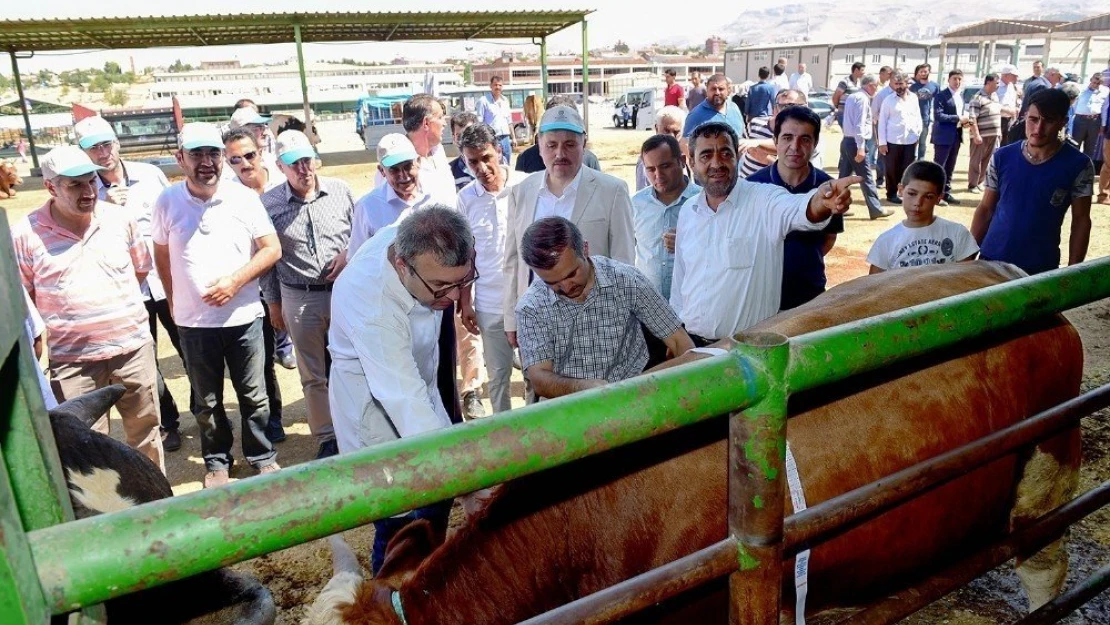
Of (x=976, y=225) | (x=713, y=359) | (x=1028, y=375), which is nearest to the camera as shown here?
(x=713, y=359)

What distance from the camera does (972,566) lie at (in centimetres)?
165

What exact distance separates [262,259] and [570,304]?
2145 mm

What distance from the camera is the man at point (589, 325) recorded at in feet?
10.8

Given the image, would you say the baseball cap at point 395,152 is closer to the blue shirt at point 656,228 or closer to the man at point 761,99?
the blue shirt at point 656,228

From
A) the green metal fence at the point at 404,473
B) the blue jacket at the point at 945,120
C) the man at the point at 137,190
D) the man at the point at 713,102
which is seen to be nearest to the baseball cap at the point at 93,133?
the man at the point at 137,190

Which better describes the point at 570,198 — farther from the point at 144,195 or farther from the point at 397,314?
the point at 144,195

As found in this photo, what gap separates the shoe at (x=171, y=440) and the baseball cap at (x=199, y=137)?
208 cm

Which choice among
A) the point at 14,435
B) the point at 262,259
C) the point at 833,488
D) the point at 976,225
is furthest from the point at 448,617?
the point at 976,225

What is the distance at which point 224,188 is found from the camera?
442 cm

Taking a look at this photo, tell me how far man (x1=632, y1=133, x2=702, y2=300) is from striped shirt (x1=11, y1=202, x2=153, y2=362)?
9.46 ft

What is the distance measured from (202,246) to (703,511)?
344 cm

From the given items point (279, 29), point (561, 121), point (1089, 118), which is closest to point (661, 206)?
point (561, 121)

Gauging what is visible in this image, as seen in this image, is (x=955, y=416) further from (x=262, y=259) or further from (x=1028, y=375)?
(x=262, y=259)

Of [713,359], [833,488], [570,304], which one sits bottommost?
[833,488]
